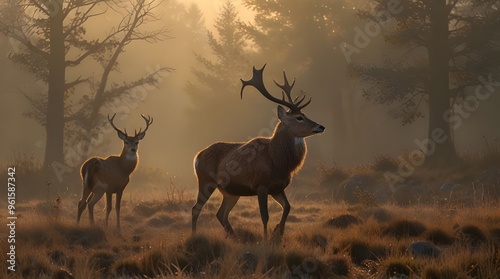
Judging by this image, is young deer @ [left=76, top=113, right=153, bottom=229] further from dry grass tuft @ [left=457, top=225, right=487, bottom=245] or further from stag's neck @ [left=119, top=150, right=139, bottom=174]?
dry grass tuft @ [left=457, top=225, right=487, bottom=245]

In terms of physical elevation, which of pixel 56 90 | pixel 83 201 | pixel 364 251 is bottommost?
pixel 364 251

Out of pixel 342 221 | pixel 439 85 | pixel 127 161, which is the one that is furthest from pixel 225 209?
pixel 439 85

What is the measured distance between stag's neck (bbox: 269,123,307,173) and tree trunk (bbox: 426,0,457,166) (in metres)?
12.7

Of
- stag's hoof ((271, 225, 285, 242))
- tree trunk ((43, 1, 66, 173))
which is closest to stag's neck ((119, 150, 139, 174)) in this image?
stag's hoof ((271, 225, 285, 242))

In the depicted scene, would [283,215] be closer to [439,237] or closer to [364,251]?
[364,251]

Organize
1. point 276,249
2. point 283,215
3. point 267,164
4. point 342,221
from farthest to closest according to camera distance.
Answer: point 342,221 → point 267,164 → point 283,215 → point 276,249

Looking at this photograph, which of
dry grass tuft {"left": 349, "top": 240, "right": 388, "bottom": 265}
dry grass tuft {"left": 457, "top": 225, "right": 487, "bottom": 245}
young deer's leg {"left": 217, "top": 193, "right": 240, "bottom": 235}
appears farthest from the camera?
young deer's leg {"left": 217, "top": 193, "right": 240, "bottom": 235}

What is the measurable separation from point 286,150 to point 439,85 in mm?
13623

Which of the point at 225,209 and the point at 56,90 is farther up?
the point at 56,90

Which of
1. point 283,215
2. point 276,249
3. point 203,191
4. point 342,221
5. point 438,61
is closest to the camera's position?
point 276,249

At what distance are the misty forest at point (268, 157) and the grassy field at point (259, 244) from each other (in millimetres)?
37

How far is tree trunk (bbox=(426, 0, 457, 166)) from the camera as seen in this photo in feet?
75.2

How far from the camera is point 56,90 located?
24.8 meters

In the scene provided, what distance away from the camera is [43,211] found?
1477cm
